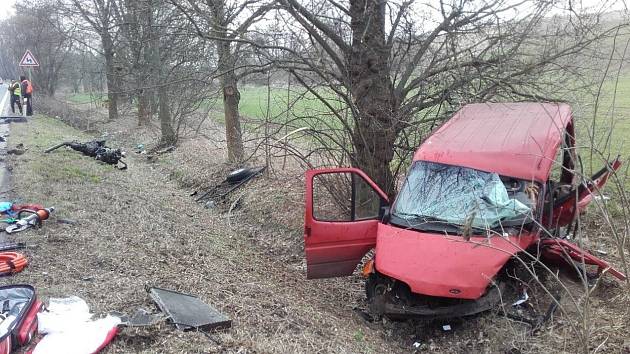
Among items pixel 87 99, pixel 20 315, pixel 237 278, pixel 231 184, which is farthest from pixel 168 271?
pixel 87 99

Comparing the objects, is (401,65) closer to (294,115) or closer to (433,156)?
(294,115)

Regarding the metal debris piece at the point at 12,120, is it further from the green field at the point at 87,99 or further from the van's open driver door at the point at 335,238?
the van's open driver door at the point at 335,238

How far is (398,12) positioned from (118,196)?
6037mm

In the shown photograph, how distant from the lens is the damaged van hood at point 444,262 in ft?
16.6

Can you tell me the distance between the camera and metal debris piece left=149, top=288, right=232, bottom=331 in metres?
4.57

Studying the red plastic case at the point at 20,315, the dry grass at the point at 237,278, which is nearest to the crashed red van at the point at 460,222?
the dry grass at the point at 237,278

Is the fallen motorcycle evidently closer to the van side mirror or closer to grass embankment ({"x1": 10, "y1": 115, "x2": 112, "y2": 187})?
grass embankment ({"x1": 10, "y1": 115, "x2": 112, "y2": 187})

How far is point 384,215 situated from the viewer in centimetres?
630

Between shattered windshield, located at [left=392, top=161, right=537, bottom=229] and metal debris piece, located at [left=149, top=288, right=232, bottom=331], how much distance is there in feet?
7.62

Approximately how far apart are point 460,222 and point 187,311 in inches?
115

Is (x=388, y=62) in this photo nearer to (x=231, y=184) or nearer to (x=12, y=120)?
(x=231, y=184)

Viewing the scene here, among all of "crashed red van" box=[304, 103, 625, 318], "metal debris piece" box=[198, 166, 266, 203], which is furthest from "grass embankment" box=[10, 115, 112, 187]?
"crashed red van" box=[304, 103, 625, 318]

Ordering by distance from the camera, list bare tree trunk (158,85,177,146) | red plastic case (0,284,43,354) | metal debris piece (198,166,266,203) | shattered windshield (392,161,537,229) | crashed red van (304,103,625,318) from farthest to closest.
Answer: bare tree trunk (158,85,177,146) → metal debris piece (198,166,266,203) → shattered windshield (392,161,537,229) → crashed red van (304,103,625,318) → red plastic case (0,284,43,354)

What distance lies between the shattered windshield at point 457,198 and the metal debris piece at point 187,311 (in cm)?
232
